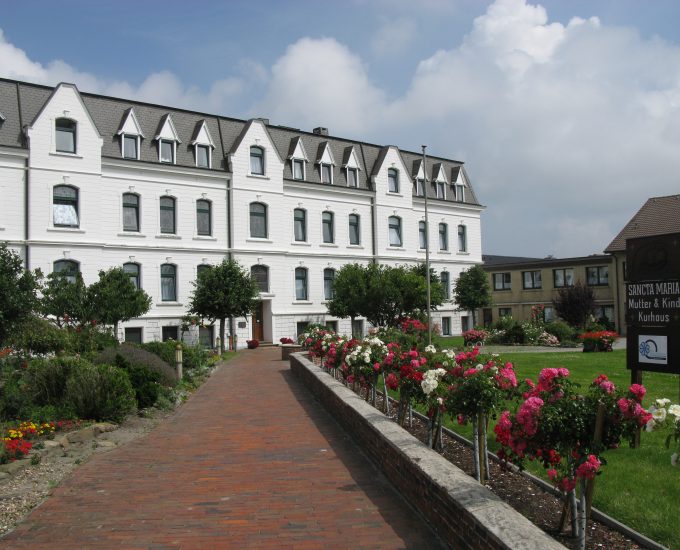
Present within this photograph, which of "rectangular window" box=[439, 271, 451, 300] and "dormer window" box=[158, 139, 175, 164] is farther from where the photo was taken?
"rectangular window" box=[439, 271, 451, 300]

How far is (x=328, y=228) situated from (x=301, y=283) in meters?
4.18

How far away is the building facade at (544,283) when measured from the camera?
47781mm

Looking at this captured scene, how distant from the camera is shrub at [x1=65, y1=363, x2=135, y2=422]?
39.8 feet

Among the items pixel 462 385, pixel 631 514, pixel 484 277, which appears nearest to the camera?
pixel 631 514

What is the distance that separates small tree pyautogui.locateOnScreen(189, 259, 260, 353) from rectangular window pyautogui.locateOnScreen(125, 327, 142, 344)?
2.77m

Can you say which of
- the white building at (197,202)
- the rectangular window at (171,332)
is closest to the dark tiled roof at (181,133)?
the white building at (197,202)

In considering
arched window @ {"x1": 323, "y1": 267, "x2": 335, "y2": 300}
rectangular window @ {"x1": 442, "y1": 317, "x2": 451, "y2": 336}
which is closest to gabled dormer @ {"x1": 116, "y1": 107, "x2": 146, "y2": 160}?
arched window @ {"x1": 323, "y1": 267, "x2": 335, "y2": 300}

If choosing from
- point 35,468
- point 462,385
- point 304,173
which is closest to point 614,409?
point 462,385

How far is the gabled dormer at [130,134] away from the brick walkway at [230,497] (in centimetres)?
2456

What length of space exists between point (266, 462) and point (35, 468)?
3.15 meters

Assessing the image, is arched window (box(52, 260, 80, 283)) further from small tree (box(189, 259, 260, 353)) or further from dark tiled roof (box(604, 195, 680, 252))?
dark tiled roof (box(604, 195, 680, 252))

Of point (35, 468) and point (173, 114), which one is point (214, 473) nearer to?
point (35, 468)

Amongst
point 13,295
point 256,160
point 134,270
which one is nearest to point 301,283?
point 256,160

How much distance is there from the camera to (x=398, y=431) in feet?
27.1
